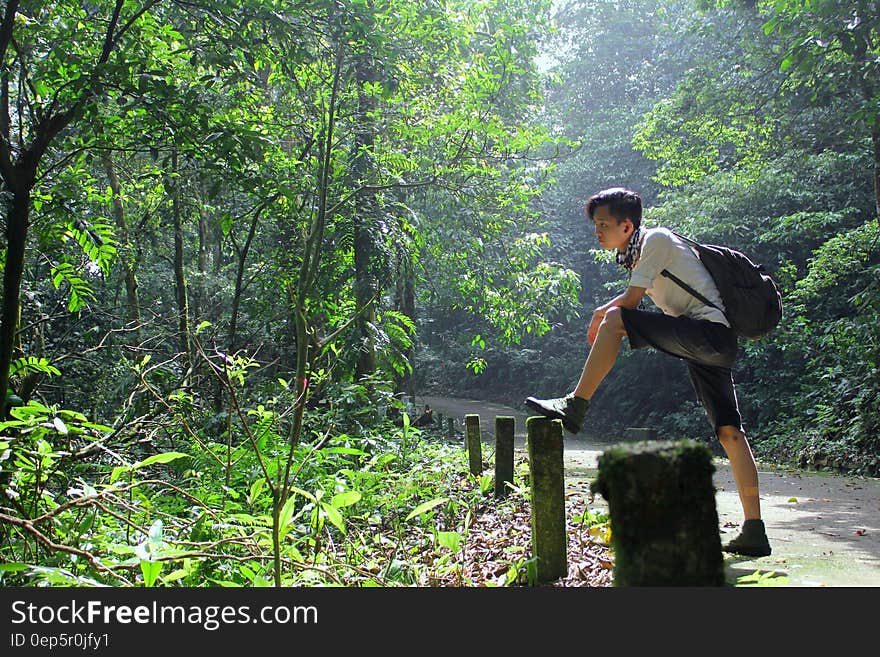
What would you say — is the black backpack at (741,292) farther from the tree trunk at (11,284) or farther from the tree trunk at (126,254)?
the tree trunk at (126,254)

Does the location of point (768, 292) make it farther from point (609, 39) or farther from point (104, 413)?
point (609, 39)

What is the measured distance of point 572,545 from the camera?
4316 mm

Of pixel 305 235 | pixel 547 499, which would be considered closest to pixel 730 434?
pixel 547 499

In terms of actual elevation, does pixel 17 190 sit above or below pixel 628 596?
above

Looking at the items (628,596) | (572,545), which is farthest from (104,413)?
(628,596)

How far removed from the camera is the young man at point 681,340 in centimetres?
349

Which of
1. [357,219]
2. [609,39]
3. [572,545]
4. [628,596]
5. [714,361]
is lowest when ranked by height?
[572,545]

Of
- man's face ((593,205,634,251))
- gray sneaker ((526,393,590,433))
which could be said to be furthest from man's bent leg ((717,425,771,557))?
man's face ((593,205,634,251))

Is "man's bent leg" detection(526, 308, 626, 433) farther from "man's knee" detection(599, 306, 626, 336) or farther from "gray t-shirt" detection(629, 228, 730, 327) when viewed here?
"gray t-shirt" detection(629, 228, 730, 327)

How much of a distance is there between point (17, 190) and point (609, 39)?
3122 centimetres

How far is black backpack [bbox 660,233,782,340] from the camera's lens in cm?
357

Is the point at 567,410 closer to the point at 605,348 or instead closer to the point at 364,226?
Result: the point at 605,348

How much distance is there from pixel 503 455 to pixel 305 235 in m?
3.87

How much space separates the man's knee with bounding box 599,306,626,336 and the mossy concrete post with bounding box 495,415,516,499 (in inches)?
92.8
